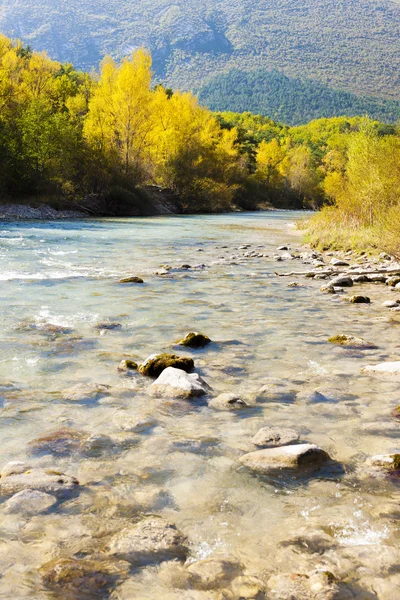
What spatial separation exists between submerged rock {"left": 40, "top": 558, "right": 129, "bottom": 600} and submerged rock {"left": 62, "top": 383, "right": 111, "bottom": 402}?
1854 mm

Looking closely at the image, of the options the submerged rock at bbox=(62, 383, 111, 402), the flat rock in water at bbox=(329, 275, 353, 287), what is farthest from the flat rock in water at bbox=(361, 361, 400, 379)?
the flat rock in water at bbox=(329, 275, 353, 287)

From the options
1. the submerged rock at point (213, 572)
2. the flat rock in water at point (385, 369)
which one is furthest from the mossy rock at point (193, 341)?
the submerged rock at point (213, 572)

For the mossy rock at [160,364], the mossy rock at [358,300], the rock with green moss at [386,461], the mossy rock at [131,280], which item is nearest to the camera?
the rock with green moss at [386,461]

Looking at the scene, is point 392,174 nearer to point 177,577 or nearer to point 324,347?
point 324,347

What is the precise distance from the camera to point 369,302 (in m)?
8.29

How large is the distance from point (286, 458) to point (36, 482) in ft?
4.47

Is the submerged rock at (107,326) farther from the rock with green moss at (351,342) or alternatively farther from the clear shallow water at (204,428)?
the rock with green moss at (351,342)

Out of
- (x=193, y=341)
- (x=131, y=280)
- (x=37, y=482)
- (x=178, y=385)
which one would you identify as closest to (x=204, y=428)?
(x=178, y=385)

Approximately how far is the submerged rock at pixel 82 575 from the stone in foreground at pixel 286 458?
1.08 meters

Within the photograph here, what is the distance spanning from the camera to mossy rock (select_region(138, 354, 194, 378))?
4.48 meters

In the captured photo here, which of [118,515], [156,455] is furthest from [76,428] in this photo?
[118,515]

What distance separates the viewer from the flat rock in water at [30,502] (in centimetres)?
246

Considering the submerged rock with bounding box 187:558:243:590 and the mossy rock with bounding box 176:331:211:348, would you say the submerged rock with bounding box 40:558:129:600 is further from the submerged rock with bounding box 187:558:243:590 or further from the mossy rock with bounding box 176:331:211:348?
the mossy rock with bounding box 176:331:211:348

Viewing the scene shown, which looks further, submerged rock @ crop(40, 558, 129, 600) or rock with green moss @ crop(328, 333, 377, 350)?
rock with green moss @ crop(328, 333, 377, 350)
